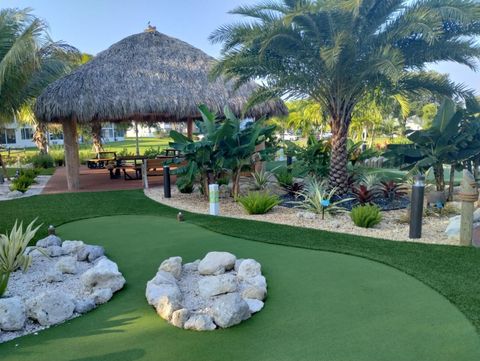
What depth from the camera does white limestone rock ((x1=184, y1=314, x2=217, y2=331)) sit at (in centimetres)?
311

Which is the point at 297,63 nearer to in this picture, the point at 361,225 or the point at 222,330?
the point at 361,225

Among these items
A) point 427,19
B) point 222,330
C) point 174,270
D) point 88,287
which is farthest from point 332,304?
point 427,19

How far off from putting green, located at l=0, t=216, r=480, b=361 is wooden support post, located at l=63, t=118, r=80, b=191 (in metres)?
7.67

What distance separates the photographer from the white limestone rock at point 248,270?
13.7 feet

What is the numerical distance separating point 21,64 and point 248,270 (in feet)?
34.5

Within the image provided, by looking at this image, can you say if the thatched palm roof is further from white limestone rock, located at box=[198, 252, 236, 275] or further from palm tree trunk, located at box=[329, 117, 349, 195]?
white limestone rock, located at box=[198, 252, 236, 275]

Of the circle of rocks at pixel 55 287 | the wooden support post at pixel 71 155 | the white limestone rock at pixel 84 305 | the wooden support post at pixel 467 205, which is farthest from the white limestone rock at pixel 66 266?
the wooden support post at pixel 71 155

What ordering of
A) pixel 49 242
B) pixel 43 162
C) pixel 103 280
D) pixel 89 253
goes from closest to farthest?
pixel 103 280 < pixel 89 253 < pixel 49 242 < pixel 43 162

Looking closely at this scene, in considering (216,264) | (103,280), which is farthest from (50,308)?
(216,264)

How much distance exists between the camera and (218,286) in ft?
12.3

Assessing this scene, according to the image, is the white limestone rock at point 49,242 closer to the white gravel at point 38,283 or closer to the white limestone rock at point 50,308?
the white gravel at point 38,283

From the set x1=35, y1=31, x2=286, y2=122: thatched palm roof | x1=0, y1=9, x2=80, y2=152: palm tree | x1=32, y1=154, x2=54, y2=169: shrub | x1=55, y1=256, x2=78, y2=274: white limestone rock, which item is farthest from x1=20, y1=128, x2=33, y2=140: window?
x1=55, y1=256, x2=78, y2=274: white limestone rock

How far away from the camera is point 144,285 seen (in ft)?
13.4

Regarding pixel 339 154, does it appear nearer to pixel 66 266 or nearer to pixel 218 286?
pixel 218 286
